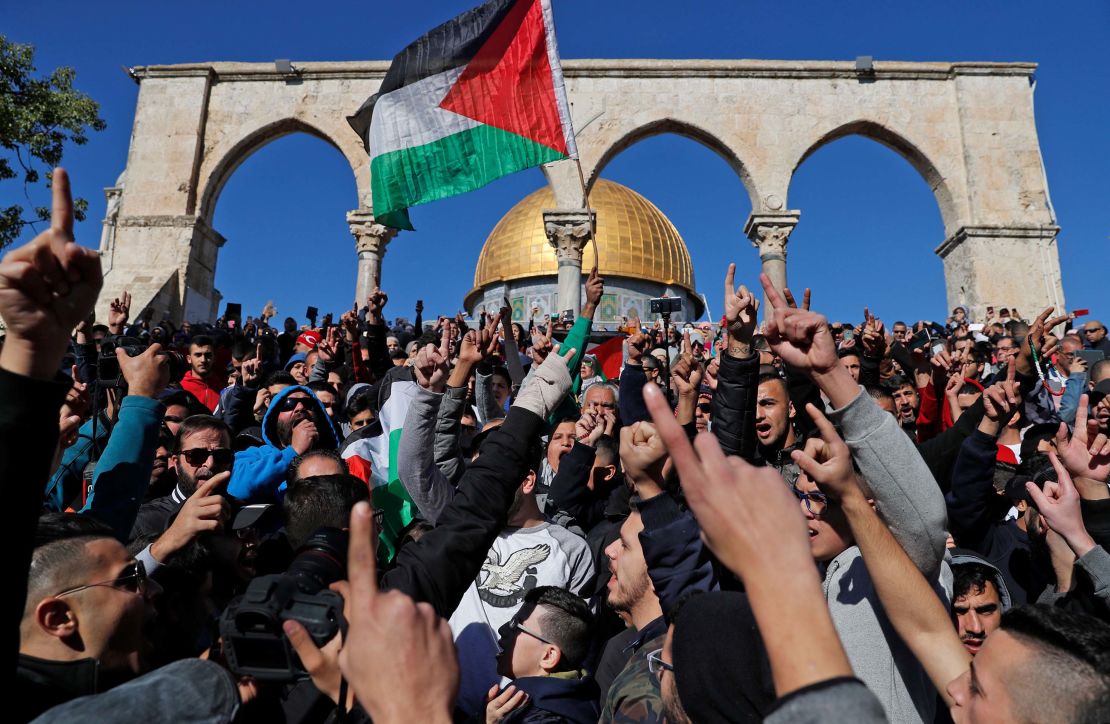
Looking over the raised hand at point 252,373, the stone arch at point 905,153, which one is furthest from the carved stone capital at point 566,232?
the raised hand at point 252,373

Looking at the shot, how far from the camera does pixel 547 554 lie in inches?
153

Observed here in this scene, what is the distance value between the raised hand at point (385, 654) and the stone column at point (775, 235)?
60.4 ft

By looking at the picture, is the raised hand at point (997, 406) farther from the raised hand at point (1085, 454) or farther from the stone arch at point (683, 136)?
the stone arch at point (683, 136)

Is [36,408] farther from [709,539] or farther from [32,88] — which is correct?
[32,88]

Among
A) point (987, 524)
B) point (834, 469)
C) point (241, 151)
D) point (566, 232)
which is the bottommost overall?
point (987, 524)

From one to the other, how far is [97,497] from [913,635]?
2.84 m

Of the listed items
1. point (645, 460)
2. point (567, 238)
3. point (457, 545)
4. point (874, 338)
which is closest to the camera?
point (457, 545)

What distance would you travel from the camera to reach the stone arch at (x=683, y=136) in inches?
760

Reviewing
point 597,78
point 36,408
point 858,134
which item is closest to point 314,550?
point 36,408

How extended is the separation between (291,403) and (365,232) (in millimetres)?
14544

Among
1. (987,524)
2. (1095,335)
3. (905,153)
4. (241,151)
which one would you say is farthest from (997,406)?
(241,151)

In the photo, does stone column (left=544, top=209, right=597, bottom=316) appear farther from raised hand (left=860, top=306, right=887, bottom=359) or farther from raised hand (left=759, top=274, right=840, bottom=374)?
raised hand (left=759, top=274, right=840, bottom=374)

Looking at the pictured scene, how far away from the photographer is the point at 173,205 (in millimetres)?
19922

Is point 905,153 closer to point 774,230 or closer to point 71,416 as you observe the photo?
point 774,230
